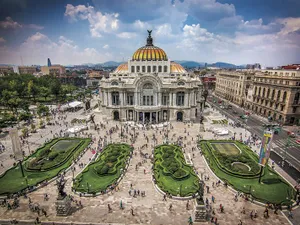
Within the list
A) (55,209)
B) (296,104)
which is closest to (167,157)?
(55,209)

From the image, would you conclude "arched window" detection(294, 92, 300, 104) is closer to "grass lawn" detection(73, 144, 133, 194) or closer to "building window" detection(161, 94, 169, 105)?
"building window" detection(161, 94, 169, 105)

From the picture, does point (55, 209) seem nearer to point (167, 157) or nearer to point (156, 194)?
point (156, 194)

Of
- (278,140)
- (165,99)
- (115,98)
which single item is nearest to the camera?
(278,140)

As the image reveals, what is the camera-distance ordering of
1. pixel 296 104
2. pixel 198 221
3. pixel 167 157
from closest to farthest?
pixel 198 221 → pixel 167 157 → pixel 296 104

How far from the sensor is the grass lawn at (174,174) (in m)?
29.8

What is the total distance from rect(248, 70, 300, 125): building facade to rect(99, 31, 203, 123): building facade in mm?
24243

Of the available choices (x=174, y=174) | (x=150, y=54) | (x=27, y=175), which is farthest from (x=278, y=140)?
(x=27, y=175)

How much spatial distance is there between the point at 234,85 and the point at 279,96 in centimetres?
3191

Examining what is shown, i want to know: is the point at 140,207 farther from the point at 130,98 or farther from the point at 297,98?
the point at 297,98

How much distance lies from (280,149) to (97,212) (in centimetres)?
4137

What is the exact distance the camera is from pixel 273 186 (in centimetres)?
3095

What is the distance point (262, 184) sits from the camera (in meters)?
31.4

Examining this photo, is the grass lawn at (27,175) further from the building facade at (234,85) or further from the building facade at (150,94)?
the building facade at (234,85)

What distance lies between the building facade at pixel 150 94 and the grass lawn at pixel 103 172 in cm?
2400
